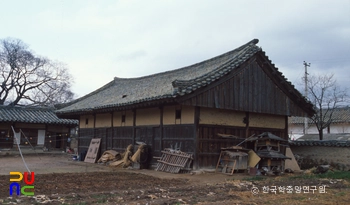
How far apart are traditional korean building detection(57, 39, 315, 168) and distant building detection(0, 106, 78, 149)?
10221 mm

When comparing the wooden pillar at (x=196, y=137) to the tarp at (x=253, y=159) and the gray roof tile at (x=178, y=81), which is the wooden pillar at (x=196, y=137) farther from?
the tarp at (x=253, y=159)

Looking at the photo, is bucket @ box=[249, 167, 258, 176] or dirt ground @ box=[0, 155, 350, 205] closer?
dirt ground @ box=[0, 155, 350, 205]

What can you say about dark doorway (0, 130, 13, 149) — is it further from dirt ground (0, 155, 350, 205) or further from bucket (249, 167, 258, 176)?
bucket (249, 167, 258, 176)

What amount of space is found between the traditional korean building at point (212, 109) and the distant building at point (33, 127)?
10.2 meters

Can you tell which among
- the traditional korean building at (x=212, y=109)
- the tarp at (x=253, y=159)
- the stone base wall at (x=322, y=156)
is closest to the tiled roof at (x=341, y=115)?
the stone base wall at (x=322, y=156)

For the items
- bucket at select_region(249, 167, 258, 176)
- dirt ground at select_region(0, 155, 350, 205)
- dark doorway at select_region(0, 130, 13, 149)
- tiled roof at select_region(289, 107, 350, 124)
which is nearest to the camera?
dirt ground at select_region(0, 155, 350, 205)

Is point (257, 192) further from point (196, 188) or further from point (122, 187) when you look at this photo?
point (122, 187)

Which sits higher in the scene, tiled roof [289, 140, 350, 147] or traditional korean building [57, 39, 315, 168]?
traditional korean building [57, 39, 315, 168]

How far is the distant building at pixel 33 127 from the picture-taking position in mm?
27125

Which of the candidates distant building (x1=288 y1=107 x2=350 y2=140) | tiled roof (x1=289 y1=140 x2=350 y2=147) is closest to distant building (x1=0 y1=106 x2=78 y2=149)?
tiled roof (x1=289 y1=140 x2=350 y2=147)

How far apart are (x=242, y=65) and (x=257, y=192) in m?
7.89

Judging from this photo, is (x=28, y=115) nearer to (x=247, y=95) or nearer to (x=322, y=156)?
(x=247, y=95)

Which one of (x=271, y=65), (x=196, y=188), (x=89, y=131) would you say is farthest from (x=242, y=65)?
(x=89, y=131)

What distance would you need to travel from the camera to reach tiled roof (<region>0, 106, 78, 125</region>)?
88.6 ft
